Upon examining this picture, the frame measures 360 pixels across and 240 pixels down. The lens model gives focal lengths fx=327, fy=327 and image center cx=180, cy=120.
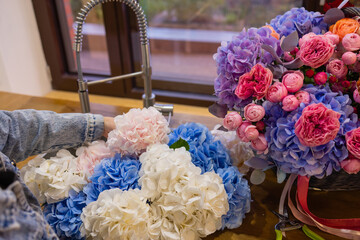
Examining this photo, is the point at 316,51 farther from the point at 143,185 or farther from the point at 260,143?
the point at 143,185

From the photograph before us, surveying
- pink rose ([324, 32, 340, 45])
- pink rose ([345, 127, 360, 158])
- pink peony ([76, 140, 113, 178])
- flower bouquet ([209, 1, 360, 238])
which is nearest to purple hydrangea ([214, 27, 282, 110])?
flower bouquet ([209, 1, 360, 238])

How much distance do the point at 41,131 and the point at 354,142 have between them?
70 centimetres

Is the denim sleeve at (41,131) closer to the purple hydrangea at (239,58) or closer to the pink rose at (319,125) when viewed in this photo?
the purple hydrangea at (239,58)

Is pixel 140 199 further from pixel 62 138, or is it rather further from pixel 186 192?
pixel 62 138

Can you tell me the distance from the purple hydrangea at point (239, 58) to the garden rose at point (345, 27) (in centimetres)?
13

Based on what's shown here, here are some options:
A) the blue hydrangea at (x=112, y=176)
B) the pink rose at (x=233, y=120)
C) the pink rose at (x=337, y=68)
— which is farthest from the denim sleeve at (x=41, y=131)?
the pink rose at (x=337, y=68)

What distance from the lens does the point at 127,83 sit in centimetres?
215

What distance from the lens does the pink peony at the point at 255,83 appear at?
0.68 meters

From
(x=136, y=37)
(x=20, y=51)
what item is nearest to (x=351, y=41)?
(x=136, y=37)

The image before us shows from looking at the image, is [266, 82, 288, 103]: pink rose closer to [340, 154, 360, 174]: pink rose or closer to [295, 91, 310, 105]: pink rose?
[295, 91, 310, 105]: pink rose

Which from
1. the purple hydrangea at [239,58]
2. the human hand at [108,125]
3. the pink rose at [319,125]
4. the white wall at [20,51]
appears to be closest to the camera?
the pink rose at [319,125]

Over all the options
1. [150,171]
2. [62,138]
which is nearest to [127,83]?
[62,138]

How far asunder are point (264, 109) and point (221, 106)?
13 cm

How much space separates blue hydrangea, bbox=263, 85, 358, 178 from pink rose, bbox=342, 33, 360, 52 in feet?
0.31
